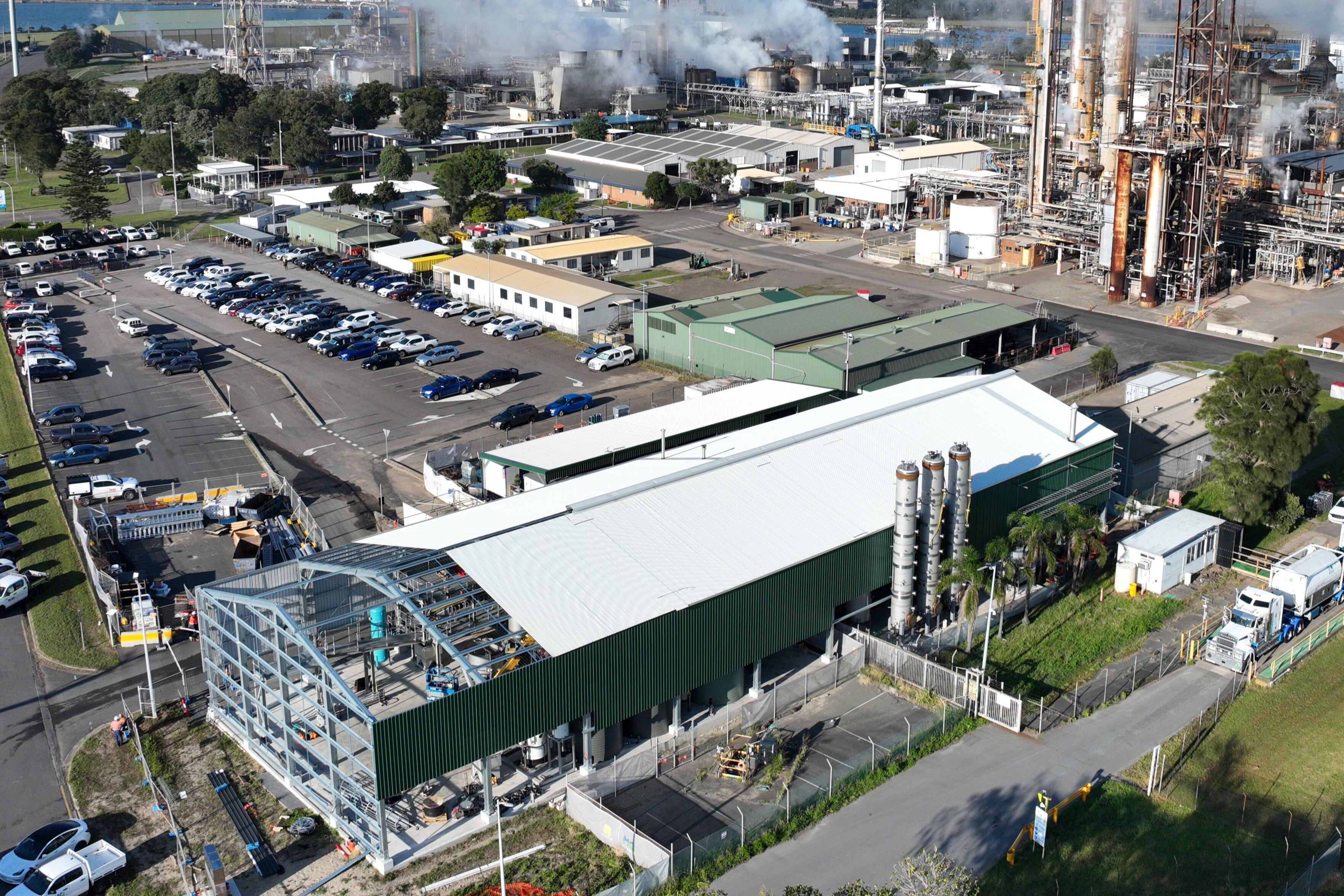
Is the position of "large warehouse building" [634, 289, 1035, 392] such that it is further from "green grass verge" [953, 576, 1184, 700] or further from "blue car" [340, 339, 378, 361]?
"green grass verge" [953, 576, 1184, 700]

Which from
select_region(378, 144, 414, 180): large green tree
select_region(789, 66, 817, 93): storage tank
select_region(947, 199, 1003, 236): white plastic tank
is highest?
select_region(789, 66, 817, 93): storage tank

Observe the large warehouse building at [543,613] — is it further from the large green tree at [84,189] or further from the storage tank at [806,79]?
the storage tank at [806,79]

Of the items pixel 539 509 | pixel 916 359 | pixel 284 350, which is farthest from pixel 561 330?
pixel 539 509

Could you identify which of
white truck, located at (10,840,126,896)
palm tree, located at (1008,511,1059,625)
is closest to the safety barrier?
white truck, located at (10,840,126,896)

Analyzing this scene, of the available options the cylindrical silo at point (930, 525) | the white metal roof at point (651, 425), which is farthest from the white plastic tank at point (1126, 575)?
the white metal roof at point (651, 425)

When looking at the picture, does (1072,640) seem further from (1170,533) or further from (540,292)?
(540,292)

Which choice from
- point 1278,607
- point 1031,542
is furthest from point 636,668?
point 1278,607

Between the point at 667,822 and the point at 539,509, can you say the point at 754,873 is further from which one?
the point at 539,509
